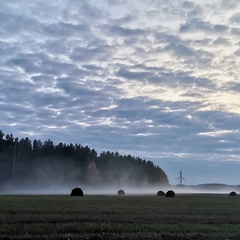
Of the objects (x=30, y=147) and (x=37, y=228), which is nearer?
(x=37, y=228)

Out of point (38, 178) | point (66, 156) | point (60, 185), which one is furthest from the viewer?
point (66, 156)

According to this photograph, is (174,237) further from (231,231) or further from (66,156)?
(66,156)

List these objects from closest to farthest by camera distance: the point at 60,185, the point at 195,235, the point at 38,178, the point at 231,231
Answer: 1. the point at 195,235
2. the point at 231,231
3. the point at 38,178
4. the point at 60,185

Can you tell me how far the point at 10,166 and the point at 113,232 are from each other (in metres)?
141

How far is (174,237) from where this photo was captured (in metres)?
21.5

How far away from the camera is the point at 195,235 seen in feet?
72.7

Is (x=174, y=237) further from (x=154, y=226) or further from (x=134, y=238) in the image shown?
(x=154, y=226)

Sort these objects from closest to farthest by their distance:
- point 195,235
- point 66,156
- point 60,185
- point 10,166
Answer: point 195,235
point 10,166
point 60,185
point 66,156

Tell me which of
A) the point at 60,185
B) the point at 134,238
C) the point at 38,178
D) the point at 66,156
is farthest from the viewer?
the point at 66,156

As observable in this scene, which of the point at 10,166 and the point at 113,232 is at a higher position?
the point at 10,166

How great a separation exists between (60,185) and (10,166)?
30.3 meters

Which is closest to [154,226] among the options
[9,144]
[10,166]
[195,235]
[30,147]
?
[195,235]

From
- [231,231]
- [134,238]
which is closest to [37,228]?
[134,238]

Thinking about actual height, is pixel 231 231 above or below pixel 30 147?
below
